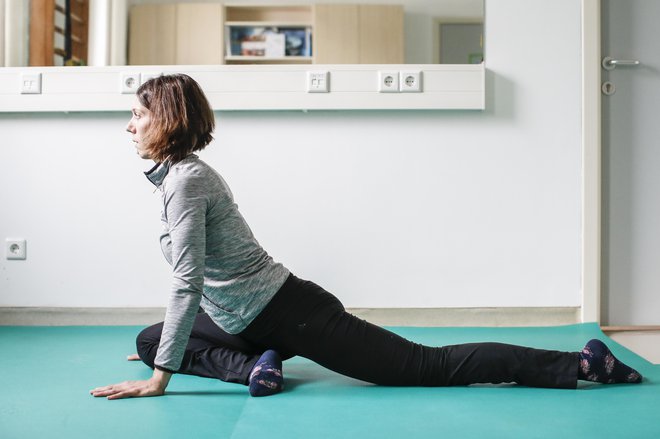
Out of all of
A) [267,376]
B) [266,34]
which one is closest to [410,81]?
[266,34]

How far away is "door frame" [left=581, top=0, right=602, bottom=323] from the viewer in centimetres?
279

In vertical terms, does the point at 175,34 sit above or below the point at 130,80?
above

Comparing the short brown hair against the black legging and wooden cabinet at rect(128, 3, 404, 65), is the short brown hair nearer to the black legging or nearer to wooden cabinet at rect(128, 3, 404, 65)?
the black legging

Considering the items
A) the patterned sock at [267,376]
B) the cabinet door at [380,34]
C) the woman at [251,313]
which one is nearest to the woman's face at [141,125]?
the woman at [251,313]

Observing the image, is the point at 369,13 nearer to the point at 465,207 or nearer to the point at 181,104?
the point at 465,207

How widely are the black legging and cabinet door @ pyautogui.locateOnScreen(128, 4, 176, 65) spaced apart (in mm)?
1546

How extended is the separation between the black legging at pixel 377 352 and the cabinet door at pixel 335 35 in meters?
1.39

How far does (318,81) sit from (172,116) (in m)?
1.16

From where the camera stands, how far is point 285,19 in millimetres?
2998

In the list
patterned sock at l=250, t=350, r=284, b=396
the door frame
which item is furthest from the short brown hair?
the door frame

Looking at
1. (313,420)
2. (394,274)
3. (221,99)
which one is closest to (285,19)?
(221,99)

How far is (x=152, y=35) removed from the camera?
9.78ft

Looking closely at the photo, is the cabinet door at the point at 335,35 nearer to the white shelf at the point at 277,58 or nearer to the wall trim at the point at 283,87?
the white shelf at the point at 277,58

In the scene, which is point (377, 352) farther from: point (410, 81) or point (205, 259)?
point (410, 81)
